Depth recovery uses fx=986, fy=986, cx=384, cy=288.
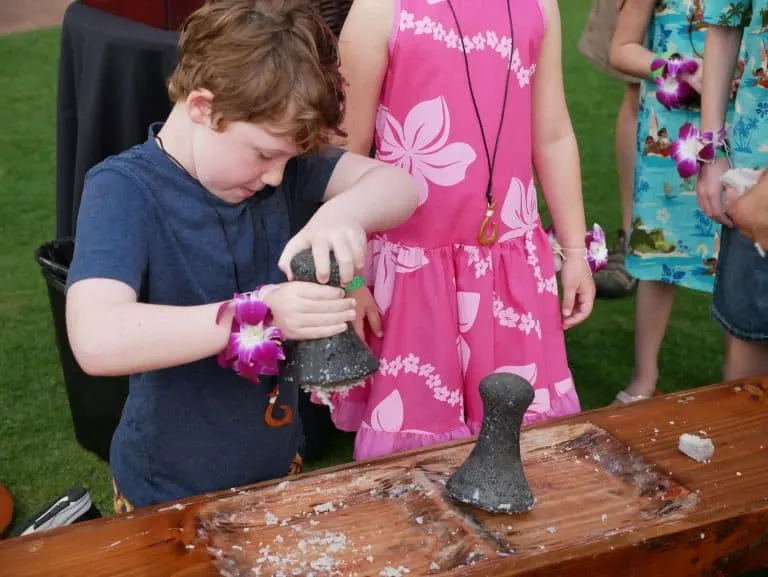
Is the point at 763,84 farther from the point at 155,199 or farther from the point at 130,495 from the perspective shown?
the point at 130,495

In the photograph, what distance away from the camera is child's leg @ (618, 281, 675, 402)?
305 cm

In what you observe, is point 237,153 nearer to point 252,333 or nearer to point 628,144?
point 252,333

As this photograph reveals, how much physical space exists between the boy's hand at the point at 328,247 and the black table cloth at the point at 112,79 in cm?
132

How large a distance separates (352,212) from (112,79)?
1.36 m

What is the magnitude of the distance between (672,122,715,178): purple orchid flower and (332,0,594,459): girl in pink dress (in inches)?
25.8

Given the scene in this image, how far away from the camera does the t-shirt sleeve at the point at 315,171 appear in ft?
5.41

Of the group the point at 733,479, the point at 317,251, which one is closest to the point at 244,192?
the point at 317,251

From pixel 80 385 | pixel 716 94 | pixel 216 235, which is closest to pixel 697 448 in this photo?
pixel 216 235

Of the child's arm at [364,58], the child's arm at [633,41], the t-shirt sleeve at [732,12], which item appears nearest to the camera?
the child's arm at [364,58]

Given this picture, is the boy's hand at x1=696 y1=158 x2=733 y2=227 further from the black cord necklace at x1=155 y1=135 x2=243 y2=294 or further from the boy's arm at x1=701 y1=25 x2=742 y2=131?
the black cord necklace at x1=155 y1=135 x2=243 y2=294

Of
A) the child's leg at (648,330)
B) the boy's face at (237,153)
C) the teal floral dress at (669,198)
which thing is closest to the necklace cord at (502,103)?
the boy's face at (237,153)

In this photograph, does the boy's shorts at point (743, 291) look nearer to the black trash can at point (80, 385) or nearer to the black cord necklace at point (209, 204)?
the black cord necklace at point (209, 204)

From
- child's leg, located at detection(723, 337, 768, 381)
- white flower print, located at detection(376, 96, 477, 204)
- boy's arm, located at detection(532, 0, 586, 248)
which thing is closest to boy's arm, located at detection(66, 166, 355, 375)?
white flower print, located at detection(376, 96, 477, 204)

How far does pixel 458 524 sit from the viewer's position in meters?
1.32
